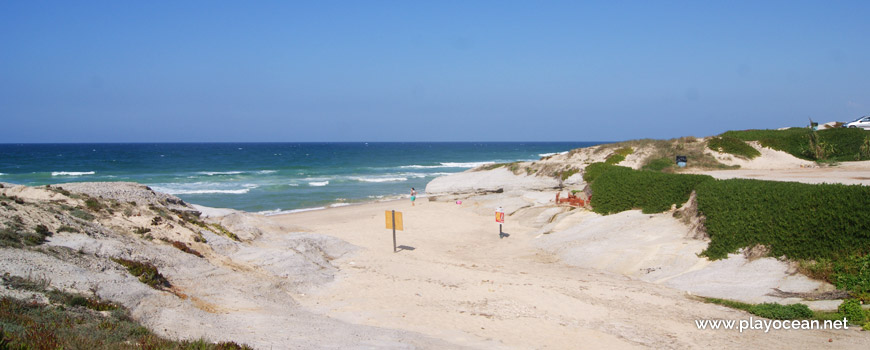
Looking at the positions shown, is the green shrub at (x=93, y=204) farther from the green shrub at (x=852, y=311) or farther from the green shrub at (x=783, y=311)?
the green shrub at (x=852, y=311)

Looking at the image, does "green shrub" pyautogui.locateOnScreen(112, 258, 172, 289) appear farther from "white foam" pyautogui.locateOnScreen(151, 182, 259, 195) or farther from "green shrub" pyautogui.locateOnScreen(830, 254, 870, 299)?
"white foam" pyautogui.locateOnScreen(151, 182, 259, 195)

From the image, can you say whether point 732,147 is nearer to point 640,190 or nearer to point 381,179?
point 640,190

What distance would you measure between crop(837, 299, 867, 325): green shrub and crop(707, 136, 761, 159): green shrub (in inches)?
1072

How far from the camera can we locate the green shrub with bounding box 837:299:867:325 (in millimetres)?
9227

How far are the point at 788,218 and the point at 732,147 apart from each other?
25871 mm

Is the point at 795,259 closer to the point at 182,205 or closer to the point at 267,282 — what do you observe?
the point at 267,282

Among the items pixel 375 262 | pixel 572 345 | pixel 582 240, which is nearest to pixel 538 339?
pixel 572 345

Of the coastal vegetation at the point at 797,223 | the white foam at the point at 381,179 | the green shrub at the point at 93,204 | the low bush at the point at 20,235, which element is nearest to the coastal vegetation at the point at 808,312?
the coastal vegetation at the point at 797,223

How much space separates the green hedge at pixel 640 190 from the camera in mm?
17000

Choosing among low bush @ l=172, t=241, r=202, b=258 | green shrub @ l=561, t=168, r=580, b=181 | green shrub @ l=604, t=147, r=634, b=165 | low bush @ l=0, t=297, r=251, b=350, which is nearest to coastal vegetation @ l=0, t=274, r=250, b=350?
low bush @ l=0, t=297, r=251, b=350

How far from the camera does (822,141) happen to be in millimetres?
32875

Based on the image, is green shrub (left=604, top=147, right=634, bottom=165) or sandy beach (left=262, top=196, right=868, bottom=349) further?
green shrub (left=604, top=147, right=634, bottom=165)

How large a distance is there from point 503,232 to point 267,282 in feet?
39.4

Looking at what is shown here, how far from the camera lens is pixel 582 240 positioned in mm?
17547
